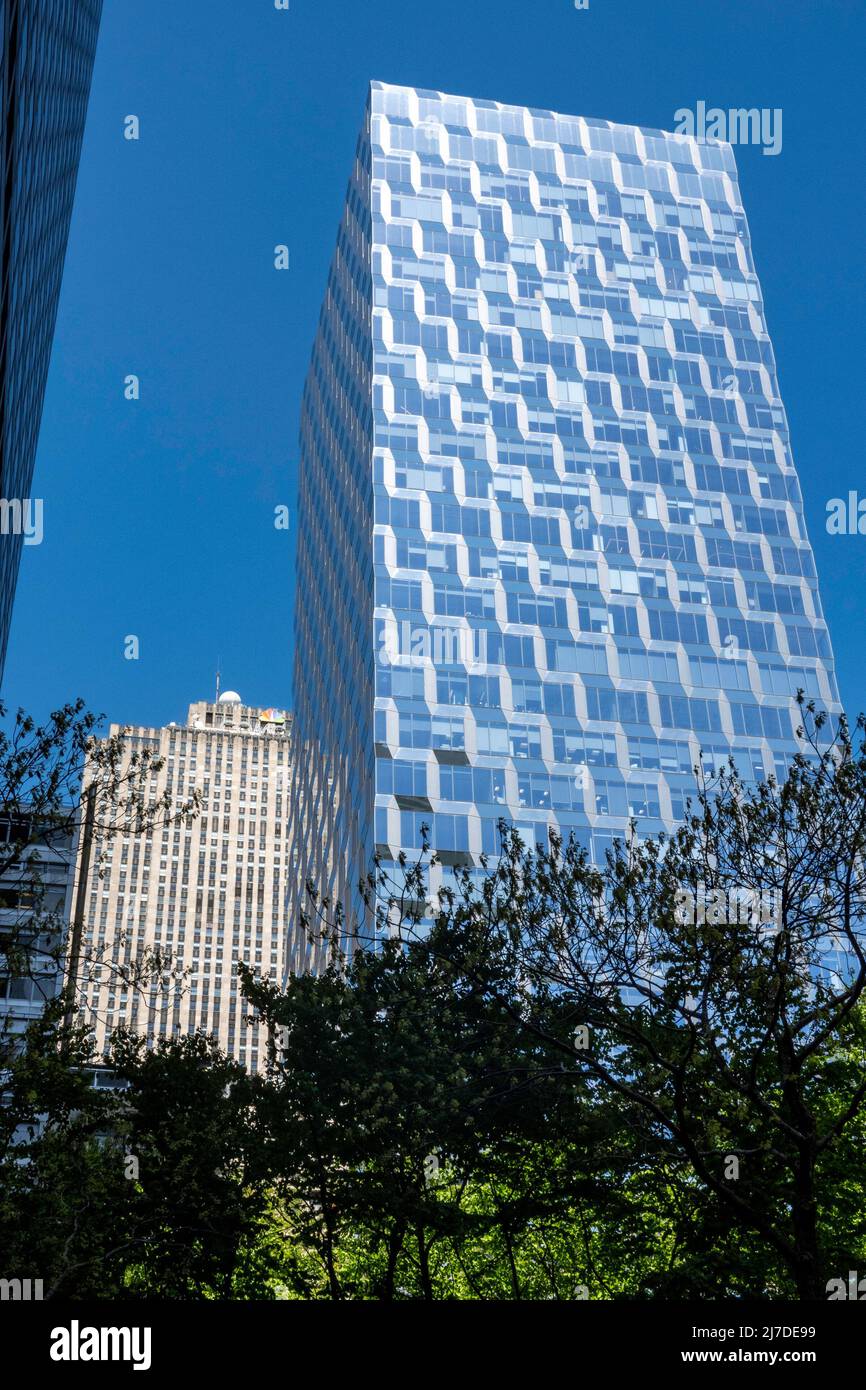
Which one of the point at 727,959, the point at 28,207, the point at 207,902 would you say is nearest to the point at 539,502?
the point at 28,207

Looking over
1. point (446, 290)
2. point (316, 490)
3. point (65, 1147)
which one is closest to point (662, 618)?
point (446, 290)

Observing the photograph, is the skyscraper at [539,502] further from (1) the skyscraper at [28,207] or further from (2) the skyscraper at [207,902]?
(2) the skyscraper at [207,902]

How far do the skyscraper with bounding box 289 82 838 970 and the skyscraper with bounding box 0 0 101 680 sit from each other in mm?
39027

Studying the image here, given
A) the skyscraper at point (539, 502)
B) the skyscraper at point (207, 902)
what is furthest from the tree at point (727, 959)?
the skyscraper at point (207, 902)

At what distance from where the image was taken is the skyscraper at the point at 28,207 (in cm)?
4103

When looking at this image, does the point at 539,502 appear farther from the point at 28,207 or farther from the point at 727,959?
the point at 727,959

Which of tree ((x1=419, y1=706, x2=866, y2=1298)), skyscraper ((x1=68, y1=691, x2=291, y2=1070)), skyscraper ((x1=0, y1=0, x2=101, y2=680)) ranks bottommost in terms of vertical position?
tree ((x1=419, y1=706, x2=866, y2=1298))

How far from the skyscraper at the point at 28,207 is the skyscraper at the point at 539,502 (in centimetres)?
3903

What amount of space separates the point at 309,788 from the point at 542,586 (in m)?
33.6

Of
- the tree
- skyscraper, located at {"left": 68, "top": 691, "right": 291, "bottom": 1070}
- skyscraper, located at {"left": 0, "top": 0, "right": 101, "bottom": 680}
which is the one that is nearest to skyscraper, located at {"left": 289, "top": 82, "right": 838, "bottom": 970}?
skyscraper, located at {"left": 0, "top": 0, "right": 101, "bottom": 680}

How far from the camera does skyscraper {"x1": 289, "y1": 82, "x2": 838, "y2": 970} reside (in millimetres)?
100125

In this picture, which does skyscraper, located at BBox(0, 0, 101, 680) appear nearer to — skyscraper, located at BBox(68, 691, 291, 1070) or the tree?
the tree

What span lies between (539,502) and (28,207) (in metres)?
66.1
